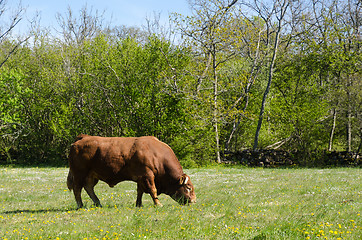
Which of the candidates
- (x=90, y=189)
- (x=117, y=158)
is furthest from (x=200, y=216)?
(x=90, y=189)

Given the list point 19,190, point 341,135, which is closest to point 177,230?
point 19,190

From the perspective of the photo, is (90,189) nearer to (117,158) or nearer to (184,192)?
(117,158)

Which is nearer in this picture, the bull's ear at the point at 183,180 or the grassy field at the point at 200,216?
the grassy field at the point at 200,216

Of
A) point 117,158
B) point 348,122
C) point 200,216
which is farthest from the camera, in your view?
point 348,122

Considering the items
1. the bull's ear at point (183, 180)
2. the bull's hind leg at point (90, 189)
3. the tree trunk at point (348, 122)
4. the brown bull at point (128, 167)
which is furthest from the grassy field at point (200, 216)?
the tree trunk at point (348, 122)

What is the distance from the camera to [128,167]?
1092 centimetres

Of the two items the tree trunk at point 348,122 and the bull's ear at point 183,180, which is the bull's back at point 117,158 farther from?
the tree trunk at point 348,122

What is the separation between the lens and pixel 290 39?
3472 cm

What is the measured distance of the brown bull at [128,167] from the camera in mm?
10867

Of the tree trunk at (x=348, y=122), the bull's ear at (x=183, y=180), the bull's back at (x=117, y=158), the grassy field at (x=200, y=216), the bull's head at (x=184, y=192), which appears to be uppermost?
the tree trunk at (x=348, y=122)

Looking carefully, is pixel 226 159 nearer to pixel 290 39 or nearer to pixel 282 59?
pixel 282 59

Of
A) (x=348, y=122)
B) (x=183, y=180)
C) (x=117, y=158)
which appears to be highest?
(x=348, y=122)

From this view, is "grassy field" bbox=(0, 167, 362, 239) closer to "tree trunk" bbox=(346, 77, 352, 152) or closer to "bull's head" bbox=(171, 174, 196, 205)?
"bull's head" bbox=(171, 174, 196, 205)

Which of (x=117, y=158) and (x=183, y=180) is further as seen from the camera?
(x=183, y=180)
